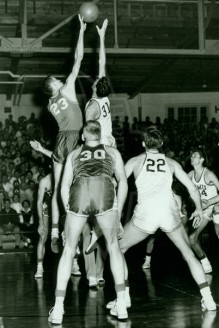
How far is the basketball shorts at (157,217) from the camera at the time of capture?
6.27 meters

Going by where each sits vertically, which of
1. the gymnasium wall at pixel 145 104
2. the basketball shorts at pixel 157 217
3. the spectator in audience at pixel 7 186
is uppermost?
the gymnasium wall at pixel 145 104

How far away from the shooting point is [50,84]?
27.9ft

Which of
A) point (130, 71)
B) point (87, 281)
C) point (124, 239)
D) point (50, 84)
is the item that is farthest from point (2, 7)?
point (124, 239)

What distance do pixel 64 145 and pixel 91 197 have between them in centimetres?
274

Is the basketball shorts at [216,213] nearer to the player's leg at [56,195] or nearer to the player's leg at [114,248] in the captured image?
the player's leg at [56,195]

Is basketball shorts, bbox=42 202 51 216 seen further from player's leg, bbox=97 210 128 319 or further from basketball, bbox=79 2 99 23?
player's leg, bbox=97 210 128 319

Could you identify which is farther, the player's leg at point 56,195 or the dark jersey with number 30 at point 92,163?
the player's leg at point 56,195

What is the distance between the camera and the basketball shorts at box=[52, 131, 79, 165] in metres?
8.55

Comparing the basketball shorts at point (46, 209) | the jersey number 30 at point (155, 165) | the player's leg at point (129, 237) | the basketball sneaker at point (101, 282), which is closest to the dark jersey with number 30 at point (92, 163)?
the jersey number 30 at point (155, 165)

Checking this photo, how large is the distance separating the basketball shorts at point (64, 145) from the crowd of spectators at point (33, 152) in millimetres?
4683

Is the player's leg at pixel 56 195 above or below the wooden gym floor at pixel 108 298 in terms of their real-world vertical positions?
above

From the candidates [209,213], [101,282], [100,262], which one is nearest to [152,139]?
[100,262]

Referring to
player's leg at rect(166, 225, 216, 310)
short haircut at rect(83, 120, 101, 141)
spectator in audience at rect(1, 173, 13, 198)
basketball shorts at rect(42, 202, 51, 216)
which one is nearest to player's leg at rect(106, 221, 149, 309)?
player's leg at rect(166, 225, 216, 310)

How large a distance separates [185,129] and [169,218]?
14.6 metres
